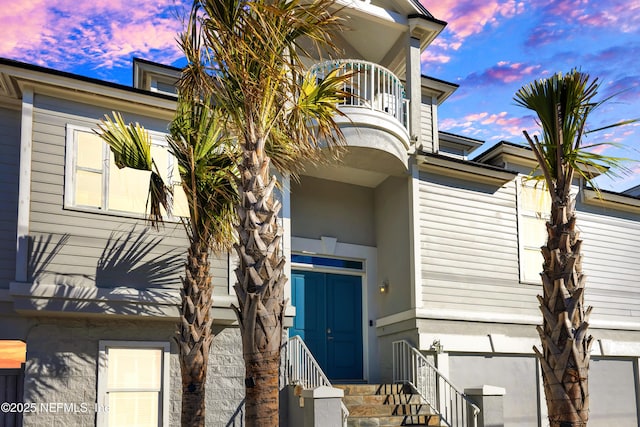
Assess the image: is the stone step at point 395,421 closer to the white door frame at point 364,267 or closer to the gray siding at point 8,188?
the white door frame at point 364,267

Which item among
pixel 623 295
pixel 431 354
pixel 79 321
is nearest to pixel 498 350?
pixel 431 354

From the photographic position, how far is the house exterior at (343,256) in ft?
33.0

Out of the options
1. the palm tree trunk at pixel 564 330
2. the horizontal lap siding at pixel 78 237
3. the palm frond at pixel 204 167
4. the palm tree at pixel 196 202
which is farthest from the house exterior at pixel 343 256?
the palm tree trunk at pixel 564 330

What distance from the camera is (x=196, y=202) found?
28.3 ft

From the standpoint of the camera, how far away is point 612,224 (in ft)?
51.3

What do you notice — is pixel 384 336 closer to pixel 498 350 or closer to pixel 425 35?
pixel 498 350

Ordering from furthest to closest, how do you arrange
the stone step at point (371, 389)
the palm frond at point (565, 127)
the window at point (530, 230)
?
the window at point (530, 230) → the stone step at point (371, 389) → the palm frond at point (565, 127)

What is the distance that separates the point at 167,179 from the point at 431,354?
5663mm

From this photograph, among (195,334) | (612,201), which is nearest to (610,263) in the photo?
(612,201)

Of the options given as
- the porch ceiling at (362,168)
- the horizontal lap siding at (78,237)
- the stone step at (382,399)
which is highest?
the porch ceiling at (362,168)

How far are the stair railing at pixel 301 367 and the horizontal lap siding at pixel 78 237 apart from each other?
7.29 feet

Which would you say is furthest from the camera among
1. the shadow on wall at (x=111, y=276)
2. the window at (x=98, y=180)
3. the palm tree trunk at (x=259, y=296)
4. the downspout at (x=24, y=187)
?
the window at (x=98, y=180)

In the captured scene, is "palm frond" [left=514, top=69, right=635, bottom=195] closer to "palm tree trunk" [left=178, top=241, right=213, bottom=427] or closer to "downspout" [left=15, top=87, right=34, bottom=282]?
"palm tree trunk" [left=178, top=241, right=213, bottom=427]

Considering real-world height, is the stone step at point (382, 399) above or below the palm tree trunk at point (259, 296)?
below
